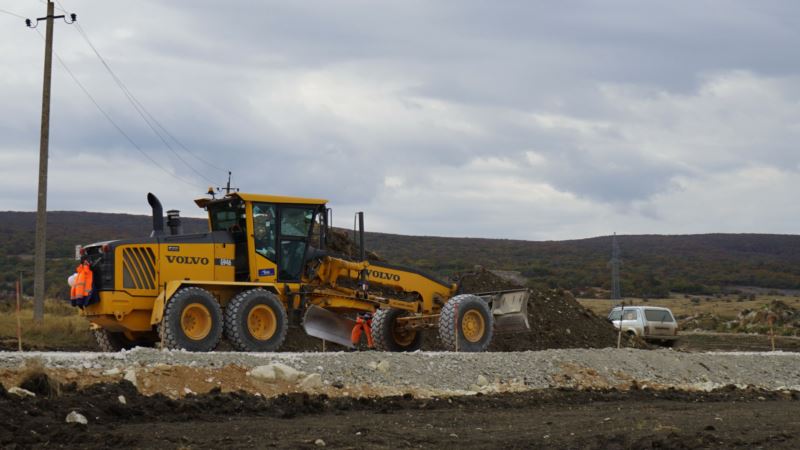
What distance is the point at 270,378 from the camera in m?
16.4

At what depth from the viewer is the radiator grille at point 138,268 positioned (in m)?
20.0

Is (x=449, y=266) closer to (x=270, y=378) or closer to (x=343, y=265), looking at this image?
(x=343, y=265)

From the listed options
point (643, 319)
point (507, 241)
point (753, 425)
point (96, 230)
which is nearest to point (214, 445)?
point (753, 425)

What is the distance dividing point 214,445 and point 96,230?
3551 inches

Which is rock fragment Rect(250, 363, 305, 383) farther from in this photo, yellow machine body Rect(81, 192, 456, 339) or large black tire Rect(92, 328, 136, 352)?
large black tire Rect(92, 328, 136, 352)

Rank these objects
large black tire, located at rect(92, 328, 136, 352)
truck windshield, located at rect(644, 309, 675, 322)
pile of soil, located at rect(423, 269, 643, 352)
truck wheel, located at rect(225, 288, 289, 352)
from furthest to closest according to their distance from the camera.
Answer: truck windshield, located at rect(644, 309, 675, 322) → pile of soil, located at rect(423, 269, 643, 352) → large black tire, located at rect(92, 328, 136, 352) → truck wheel, located at rect(225, 288, 289, 352)

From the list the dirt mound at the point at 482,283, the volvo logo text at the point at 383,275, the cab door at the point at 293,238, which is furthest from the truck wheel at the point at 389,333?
the dirt mound at the point at 482,283

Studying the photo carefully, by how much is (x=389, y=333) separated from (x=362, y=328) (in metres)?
0.64

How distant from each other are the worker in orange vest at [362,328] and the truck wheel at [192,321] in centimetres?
356

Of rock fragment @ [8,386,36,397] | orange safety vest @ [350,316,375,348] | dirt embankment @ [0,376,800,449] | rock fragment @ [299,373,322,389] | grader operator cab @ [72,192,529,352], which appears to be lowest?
dirt embankment @ [0,376,800,449]

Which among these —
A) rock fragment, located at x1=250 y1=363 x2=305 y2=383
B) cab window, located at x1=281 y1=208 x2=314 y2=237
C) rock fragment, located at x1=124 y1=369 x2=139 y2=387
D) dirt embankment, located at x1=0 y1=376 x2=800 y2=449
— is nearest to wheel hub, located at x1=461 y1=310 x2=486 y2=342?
cab window, located at x1=281 y1=208 x2=314 y2=237

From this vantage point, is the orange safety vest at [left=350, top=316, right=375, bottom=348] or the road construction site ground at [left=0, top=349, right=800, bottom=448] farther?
the orange safety vest at [left=350, top=316, right=375, bottom=348]

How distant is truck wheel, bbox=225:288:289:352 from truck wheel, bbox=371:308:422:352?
282 centimetres

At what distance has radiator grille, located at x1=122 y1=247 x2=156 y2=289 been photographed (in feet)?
65.8
